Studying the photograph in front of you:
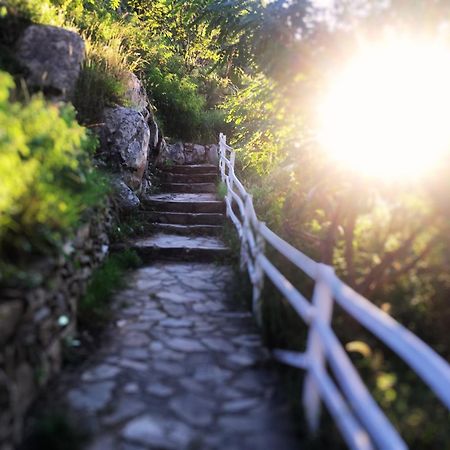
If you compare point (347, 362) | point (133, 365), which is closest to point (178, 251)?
point (133, 365)

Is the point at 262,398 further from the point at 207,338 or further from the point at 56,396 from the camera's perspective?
the point at 56,396

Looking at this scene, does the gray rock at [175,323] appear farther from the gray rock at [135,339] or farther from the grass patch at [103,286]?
the grass patch at [103,286]

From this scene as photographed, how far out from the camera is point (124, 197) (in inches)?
299

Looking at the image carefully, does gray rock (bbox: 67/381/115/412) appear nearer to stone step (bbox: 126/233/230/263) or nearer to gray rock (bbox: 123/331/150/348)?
gray rock (bbox: 123/331/150/348)

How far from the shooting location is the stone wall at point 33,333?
2.64m

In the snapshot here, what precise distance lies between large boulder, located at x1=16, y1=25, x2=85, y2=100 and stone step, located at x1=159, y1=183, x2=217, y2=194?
406 cm

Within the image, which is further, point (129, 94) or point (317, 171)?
point (129, 94)

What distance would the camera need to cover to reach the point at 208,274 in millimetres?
6137

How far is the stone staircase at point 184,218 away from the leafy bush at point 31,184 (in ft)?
9.74

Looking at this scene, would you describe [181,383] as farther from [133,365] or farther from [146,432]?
[146,432]

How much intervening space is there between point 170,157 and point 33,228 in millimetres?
8773

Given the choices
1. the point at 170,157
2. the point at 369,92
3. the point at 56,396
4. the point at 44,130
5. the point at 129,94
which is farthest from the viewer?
the point at 170,157

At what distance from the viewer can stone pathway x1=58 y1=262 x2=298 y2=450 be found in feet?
9.12

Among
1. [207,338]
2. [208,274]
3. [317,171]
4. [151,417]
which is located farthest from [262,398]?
[208,274]
